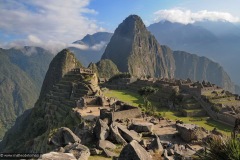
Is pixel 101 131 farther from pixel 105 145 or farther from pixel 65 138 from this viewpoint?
pixel 65 138

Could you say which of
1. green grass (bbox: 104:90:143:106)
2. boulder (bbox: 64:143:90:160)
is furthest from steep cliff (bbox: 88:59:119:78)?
boulder (bbox: 64:143:90:160)

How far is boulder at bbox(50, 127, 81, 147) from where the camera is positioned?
782 inches

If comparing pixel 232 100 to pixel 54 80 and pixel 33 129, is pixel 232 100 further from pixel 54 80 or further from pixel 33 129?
pixel 54 80

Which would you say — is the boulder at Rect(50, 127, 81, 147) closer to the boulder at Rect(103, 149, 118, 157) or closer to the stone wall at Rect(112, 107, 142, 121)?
the boulder at Rect(103, 149, 118, 157)

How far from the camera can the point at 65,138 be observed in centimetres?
2022

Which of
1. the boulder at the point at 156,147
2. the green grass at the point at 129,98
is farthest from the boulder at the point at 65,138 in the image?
the green grass at the point at 129,98

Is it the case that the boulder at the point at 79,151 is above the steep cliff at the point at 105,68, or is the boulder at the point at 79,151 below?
below

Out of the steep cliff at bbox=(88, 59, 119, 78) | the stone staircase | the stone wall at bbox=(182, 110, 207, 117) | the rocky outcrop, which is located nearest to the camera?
the stone staircase

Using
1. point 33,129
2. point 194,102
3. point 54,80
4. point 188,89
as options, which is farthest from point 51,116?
point 54,80

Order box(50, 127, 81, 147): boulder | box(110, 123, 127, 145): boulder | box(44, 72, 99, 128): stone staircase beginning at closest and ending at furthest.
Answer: box(50, 127, 81, 147): boulder < box(110, 123, 127, 145): boulder < box(44, 72, 99, 128): stone staircase

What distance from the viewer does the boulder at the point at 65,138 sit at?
19855mm

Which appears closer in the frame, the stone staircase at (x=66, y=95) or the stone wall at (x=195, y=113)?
the stone staircase at (x=66, y=95)

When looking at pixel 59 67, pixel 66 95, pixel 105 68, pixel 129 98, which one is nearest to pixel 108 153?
pixel 66 95

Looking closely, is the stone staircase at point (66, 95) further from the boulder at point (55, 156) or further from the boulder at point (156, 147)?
the boulder at point (55, 156)
